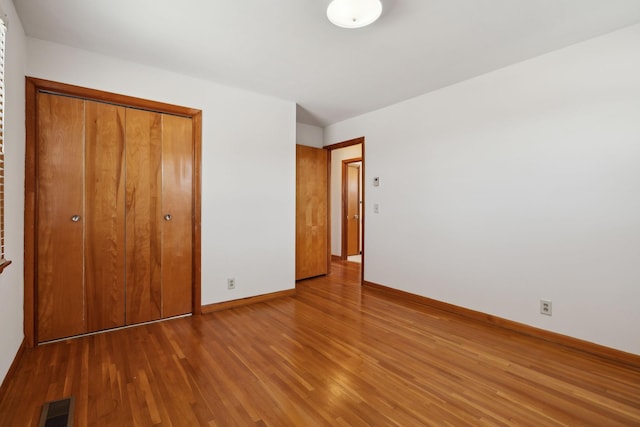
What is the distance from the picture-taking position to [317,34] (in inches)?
89.3

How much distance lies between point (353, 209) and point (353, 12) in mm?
4771

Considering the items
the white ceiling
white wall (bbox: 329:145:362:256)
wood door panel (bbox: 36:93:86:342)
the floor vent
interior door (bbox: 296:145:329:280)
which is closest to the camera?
the floor vent

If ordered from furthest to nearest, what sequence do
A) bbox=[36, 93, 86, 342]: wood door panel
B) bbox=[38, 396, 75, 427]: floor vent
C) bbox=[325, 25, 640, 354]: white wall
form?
bbox=[36, 93, 86, 342]: wood door panel
bbox=[325, 25, 640, 354]: white wall
bbox=[38, 396, 75, 427]: floor vent

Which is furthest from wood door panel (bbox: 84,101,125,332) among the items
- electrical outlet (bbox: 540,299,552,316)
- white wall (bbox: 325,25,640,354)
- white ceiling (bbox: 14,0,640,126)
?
electrical outlet (bbox: 540,299,552,316)

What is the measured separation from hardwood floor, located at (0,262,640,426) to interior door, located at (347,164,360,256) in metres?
3.58

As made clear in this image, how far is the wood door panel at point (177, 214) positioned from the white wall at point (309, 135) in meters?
1.98

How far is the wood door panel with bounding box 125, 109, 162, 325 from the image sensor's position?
2.78m

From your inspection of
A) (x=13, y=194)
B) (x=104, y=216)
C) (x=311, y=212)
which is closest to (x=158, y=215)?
(x=104, y=216)

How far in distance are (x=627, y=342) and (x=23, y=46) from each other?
5.05 meters

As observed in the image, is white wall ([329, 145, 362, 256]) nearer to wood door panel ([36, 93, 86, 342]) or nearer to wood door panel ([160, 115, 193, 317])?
wood door panel ([160, 115, 193, 317])

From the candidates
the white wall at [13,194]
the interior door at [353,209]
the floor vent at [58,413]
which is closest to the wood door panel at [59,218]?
the white wall at [13,194]

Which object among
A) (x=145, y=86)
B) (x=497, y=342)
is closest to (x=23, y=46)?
(x=145, y=86)

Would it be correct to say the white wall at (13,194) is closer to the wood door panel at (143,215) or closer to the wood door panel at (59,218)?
the wood door panel at (59,218)

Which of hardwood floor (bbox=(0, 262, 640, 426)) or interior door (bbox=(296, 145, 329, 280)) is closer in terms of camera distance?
hardwood floor (bbox=(0, 262, 640, 426))
